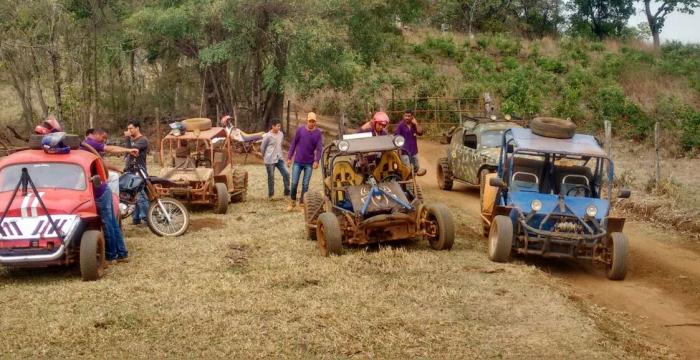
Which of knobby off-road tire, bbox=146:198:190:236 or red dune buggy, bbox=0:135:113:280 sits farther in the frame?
knobby off-road tire, bbox=146:198:190:236

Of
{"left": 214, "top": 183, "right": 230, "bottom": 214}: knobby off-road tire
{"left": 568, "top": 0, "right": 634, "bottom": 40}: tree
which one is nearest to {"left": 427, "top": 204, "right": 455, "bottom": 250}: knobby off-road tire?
{"left": 214, "top": 183, "right": 230, "bottom": 214}: knobby off-road tire

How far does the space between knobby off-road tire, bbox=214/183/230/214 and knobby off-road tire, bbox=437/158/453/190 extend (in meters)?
5.87

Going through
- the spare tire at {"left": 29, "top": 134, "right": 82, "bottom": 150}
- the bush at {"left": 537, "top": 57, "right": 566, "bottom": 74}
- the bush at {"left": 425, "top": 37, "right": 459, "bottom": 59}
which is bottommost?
the spare tire at {"left": 29, "top": 134, "right": 82, "bottom": 150}

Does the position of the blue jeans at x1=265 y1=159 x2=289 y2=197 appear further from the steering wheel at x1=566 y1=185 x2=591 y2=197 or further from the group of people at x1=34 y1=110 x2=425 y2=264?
the steering wheel at x1=566 y1=185 x2=591 y2=197

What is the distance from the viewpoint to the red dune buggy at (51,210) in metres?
8.93

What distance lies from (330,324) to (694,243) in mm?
8041

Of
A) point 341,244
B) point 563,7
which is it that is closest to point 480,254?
point 341,244

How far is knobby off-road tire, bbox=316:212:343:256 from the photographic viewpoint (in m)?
10.1

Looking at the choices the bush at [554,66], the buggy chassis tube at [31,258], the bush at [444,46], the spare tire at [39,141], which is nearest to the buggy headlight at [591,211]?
the buggy chassis tube at [31,258]

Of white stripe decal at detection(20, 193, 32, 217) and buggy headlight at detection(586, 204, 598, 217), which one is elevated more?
white stripe decal at detection(20, 193, 32, 217)

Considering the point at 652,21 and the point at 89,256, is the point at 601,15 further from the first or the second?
the point at 89,256

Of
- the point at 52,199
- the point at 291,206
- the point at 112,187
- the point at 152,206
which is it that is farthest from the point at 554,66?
the point at 52,199

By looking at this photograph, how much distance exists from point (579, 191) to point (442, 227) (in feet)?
7.65

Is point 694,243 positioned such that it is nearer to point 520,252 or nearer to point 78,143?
point 520,252
